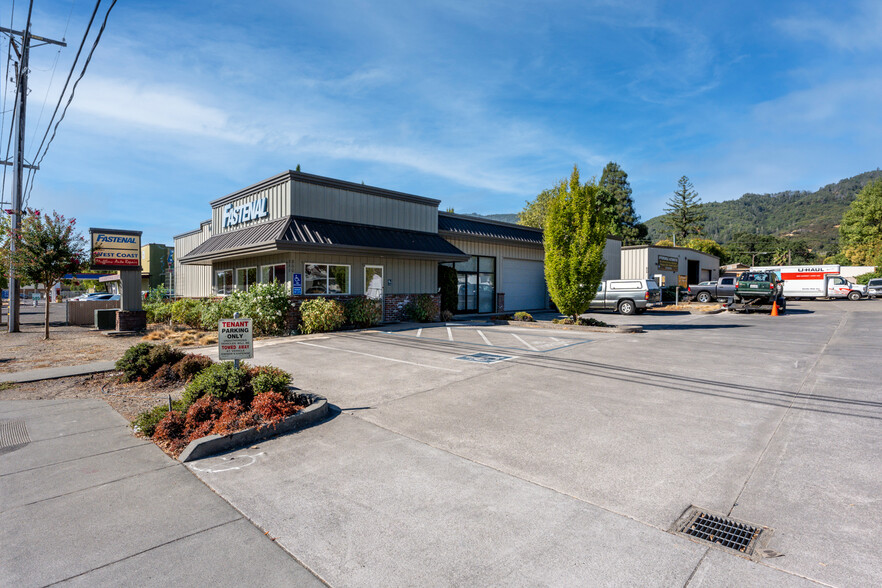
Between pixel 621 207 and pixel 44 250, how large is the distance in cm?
5913

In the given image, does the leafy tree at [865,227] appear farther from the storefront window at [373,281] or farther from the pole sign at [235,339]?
the pole sign at [235,339]

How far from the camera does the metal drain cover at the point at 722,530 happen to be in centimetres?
313

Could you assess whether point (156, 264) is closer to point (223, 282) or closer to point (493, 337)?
point (223, 282)

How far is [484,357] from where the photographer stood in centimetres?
1052

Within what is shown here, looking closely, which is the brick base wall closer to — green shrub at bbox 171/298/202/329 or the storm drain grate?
green shrub at bbox 171/298/202/329

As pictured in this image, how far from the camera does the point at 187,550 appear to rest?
123 inches

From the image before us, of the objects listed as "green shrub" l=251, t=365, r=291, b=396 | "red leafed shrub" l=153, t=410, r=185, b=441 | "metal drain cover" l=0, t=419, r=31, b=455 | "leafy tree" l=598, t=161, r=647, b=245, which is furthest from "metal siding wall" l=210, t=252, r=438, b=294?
"leafy tree" l=598, t=161, r=647, b=245

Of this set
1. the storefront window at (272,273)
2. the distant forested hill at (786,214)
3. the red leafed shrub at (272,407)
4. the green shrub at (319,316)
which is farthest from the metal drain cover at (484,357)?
the distant forested hill at (786,214)

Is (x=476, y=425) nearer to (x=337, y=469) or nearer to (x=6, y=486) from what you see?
(x=337, y=469)

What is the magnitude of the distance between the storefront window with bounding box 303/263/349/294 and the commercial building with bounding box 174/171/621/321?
37mm

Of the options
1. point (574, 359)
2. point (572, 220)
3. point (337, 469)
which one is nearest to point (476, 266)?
point (572, 220)

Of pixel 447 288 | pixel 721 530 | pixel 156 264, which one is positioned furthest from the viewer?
pixel 156 264

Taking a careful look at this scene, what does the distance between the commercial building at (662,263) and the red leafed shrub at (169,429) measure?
1197 inches

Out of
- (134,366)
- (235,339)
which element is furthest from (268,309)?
(235,339)
